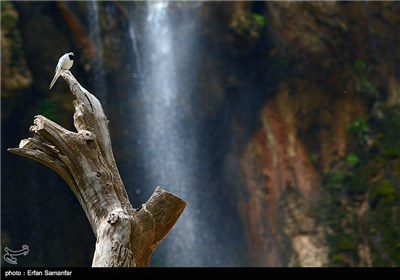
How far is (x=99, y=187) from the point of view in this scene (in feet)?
12.4

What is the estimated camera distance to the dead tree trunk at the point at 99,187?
366 centimetres

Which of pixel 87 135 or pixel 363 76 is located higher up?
pixel 87 135

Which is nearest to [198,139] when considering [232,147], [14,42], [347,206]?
[232,147]

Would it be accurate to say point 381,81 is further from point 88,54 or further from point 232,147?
point 88,54

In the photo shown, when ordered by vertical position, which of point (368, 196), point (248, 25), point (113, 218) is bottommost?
point (368, 196)

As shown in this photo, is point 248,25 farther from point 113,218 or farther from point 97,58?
point 113,218

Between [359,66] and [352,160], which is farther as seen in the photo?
[359,66]

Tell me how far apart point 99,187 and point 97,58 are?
9.07 m

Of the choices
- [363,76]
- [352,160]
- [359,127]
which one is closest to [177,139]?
[352,160]

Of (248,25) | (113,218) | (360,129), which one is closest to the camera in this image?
(113,218)

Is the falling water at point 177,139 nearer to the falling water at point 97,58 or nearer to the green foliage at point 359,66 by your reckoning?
the falling water at point 97,58
